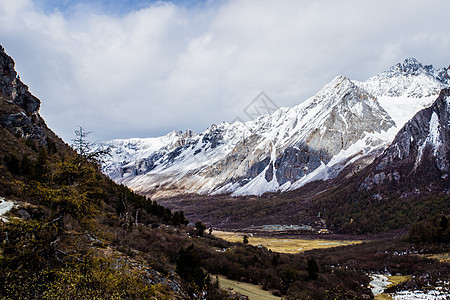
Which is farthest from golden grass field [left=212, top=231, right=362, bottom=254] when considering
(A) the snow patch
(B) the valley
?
(A) the snow patch

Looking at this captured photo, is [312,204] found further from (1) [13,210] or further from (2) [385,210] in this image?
(1) [13,210]

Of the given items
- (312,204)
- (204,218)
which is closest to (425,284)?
(312,204)

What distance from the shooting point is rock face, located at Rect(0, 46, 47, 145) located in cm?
3692

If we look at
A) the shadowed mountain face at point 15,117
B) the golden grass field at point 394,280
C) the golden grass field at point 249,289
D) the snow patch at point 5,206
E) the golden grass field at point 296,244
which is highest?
the shadowed mountain face at point 15,117

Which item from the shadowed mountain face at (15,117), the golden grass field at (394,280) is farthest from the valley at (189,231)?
the golden grass field at (394,280)

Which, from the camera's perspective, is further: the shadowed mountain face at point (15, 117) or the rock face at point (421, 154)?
the rock face at point (421, 154)

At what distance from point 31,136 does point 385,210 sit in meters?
92.2

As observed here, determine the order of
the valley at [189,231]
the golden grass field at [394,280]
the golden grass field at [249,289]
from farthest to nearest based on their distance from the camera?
1. the golden grass field at [394,280]
2. the golden grass field at [249,289]
3. the valley at [189,231]

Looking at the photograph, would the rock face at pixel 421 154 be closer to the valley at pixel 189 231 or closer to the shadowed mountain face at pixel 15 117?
the valley at pixel 189 231

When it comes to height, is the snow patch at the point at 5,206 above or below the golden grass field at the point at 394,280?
above

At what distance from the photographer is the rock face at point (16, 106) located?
3692 cm

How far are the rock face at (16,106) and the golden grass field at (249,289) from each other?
116 ft

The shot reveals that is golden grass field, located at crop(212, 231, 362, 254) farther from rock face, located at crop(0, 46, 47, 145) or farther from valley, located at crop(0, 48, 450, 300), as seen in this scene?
rock face, located at crop(0, 46, 47, 145)

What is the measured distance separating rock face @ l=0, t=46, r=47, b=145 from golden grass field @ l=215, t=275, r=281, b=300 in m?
35.3
